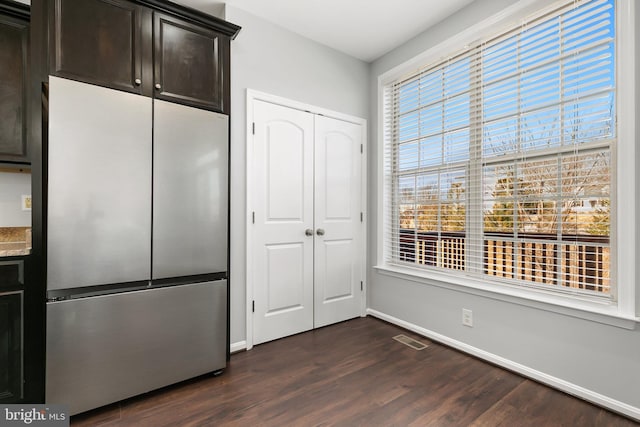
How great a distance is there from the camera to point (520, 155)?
Answer: 220cm

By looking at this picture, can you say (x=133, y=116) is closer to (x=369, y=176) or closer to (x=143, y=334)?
(x=143, y=334)

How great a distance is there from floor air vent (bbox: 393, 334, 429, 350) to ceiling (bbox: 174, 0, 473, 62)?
2793mm

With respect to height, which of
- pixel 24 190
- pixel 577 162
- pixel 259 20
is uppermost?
pixel 259 20

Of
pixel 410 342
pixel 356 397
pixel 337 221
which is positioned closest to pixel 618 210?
pixel 410 342

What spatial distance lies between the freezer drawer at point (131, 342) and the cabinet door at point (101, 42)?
4.11 feet

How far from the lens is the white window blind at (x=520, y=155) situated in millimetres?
1871

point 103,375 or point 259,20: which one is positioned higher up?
point 259,20

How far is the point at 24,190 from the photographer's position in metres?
2.07

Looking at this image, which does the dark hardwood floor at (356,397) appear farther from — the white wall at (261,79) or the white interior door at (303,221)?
the white wall at (261,79)

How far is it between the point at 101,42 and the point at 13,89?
0.63m

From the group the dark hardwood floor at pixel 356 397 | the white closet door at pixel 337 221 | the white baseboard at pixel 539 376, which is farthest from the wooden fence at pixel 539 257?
the white closet door at pixel 337 221

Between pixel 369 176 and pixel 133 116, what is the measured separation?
228 centimetres

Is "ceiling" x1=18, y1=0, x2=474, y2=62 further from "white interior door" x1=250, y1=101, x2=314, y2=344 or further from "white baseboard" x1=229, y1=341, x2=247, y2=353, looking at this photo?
"white baseboard" x1=229, y1=341, x2=247, y2=353

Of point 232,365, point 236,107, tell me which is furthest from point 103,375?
point 236,107
